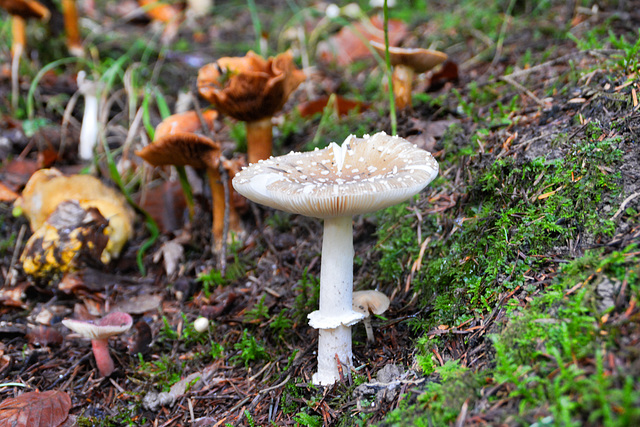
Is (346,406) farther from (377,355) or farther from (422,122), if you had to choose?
(422,122)

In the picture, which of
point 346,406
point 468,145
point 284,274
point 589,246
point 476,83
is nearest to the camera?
point 589,246

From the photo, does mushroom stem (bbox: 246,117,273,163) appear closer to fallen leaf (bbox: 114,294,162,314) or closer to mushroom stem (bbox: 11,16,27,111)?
fallen leaf (bbox: 114,294,162,314)

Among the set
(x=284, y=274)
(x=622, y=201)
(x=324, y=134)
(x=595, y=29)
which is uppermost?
(x=595, y=29)

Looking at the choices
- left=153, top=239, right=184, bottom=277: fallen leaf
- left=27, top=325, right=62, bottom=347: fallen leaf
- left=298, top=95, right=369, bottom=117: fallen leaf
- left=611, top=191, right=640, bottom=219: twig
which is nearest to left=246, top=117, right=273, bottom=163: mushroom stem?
left=298, top=95, right=369, bottom=117: fallen leaf

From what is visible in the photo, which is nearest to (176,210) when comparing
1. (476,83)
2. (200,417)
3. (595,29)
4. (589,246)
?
(200,417)

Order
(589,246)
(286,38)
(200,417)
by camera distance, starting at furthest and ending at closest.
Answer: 1. (286,38)
2. (200,417)
3. (589,246)

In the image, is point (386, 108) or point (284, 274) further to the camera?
point (386, 108)

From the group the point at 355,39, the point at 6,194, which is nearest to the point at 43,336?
the point at 6,194
